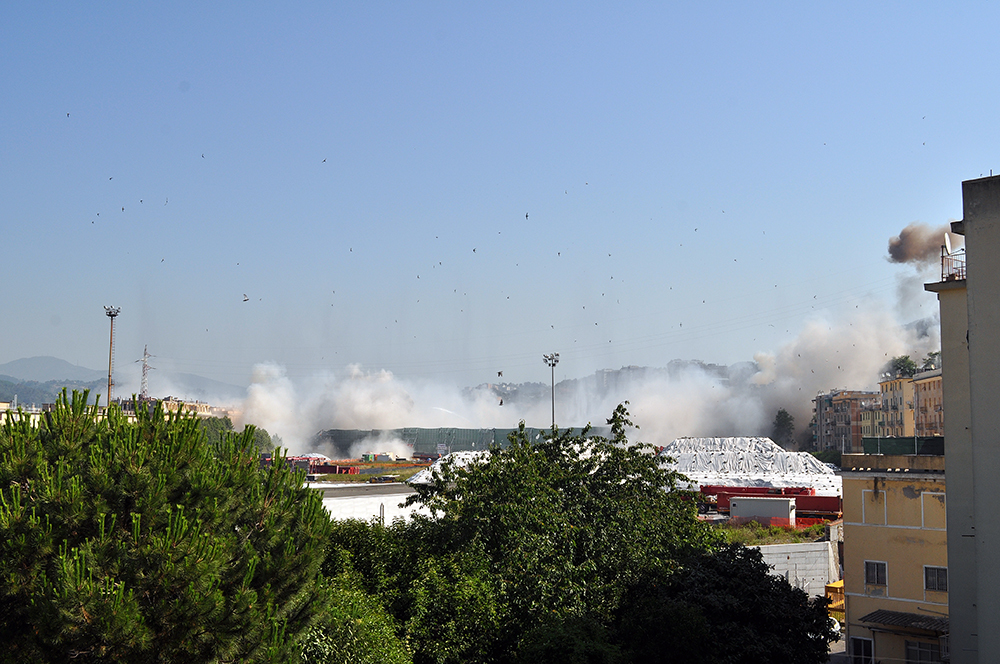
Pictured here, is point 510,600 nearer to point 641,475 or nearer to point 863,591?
point 641,475

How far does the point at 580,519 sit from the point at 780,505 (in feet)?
98.7

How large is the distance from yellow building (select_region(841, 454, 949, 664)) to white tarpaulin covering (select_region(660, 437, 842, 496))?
43833 millimetres

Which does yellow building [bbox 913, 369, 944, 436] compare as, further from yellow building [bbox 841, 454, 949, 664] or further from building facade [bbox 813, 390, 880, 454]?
yellow building [bbox 841, 454, 949, 664]

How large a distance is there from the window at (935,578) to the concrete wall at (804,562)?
10673 mm

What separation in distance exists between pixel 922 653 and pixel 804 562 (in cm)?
1162

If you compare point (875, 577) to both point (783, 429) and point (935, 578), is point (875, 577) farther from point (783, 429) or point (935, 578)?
point (783, 429)

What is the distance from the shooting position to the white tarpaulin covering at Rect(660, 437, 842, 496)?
69375mm

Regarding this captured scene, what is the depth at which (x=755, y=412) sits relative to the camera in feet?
456

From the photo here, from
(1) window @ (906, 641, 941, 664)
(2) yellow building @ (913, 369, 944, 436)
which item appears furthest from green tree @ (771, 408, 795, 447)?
(1) window @ (906, 641, 941, 664)

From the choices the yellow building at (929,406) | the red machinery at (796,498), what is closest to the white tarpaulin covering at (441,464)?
the red machinery at (796,498)

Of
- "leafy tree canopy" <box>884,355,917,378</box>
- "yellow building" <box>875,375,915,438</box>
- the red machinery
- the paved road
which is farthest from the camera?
"leafy tree canopy" <box>884,355,917,378</box>

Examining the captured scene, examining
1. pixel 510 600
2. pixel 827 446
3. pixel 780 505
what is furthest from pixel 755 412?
pixel 510 600

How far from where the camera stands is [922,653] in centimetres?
2211

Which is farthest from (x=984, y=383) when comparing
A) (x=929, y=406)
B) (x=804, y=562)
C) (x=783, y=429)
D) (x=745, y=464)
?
(x=783, y=429)
